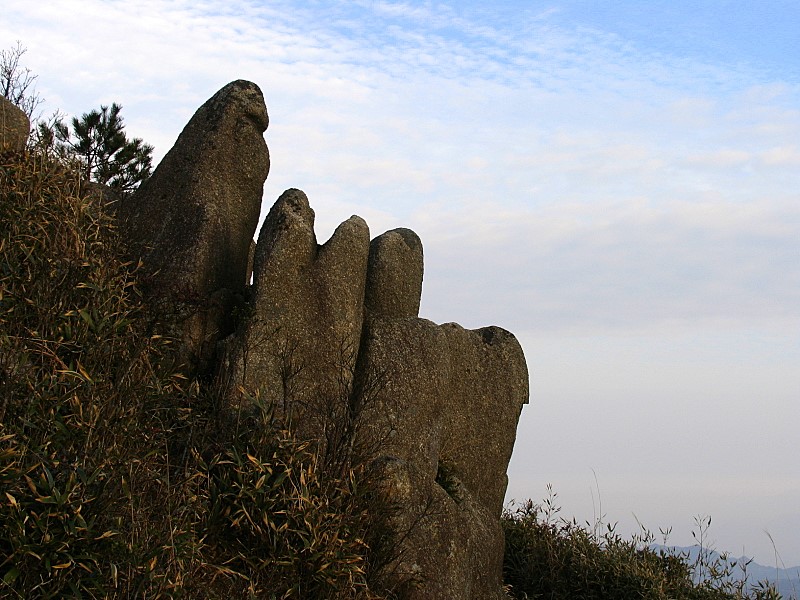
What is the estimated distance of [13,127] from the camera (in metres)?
11.5

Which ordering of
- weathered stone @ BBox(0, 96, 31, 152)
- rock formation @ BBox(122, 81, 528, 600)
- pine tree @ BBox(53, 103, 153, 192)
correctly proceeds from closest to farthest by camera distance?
1. rock formation @ BBox(122, 81, 528, 600)
2. weathered stone @ BBox(0, 96, 31, 152)
3. pine tree @ BBox(53, 103, 153, 192)

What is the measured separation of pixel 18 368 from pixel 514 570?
715 centimetres

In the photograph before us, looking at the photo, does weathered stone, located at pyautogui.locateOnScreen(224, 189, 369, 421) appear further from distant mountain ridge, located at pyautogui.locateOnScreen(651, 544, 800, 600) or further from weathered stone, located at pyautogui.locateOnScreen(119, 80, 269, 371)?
distant mountain ridge, located at pyautogui.locateOnScreen(651, 544, 800, 600)

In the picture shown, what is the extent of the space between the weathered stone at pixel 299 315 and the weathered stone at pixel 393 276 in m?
0.53

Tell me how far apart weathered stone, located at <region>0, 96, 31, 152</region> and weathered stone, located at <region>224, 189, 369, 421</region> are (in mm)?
3183

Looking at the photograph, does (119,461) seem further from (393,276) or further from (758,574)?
(758,574)

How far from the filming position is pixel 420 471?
947cm

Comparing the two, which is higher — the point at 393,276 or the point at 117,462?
the point at 393,276

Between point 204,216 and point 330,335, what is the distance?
2.11 m

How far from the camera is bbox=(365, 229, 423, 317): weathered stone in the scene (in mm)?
11484

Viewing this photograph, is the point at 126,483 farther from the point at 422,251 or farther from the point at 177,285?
the point at 422,251

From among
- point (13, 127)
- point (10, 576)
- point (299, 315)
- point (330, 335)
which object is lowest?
point (10, 576)

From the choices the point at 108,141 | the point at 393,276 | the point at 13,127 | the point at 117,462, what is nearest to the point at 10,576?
the point at 117,462

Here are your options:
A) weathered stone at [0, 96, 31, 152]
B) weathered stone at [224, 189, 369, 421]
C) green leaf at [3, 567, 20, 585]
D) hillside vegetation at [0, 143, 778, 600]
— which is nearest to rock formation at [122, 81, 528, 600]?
weathered stone at [224, 189, 369, 421]
